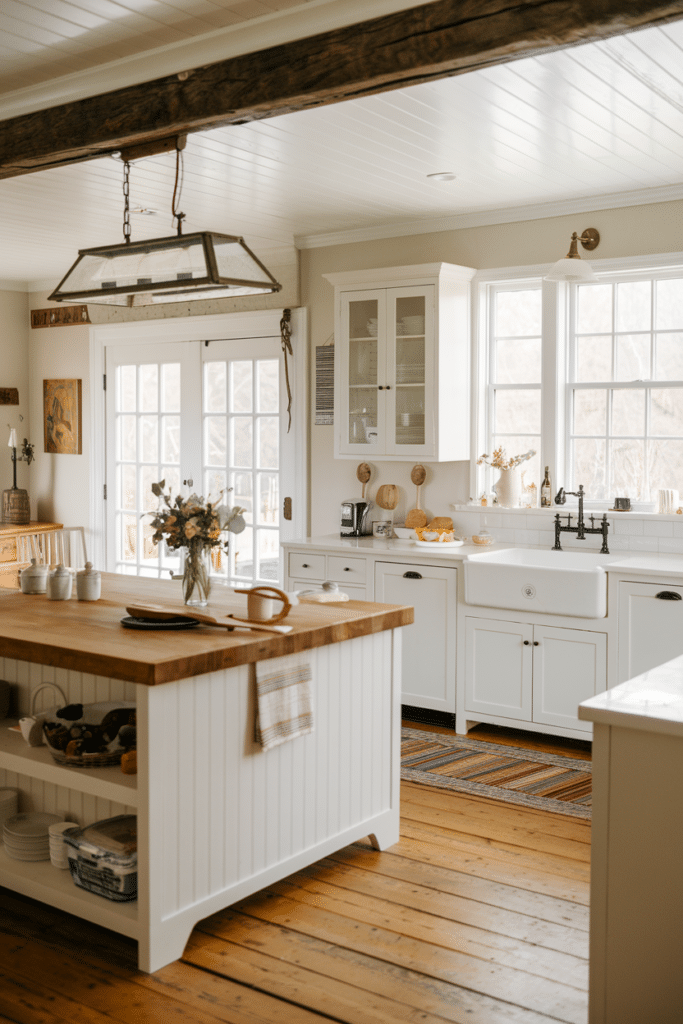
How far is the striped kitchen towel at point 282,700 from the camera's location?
3039 millimetres

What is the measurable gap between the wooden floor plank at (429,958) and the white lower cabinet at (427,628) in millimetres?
2039

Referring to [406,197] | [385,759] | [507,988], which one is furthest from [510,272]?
[507,988]

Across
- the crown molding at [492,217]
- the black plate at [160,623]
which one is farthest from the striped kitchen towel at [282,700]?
the crown molding at [492,217]

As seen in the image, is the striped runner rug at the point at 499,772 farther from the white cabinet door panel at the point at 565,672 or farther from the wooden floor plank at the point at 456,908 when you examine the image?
the wooden floor plank at the point at 456,908

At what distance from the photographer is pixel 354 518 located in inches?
228

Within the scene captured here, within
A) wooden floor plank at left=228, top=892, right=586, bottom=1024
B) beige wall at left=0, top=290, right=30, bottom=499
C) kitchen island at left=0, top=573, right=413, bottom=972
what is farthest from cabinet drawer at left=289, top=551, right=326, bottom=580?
beige wall at left=0, top=290, right=30, bottom=499

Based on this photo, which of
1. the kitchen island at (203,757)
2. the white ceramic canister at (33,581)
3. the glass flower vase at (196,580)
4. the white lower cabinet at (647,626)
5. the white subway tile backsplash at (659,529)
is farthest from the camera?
the white subway tile backsplash at (659,529)

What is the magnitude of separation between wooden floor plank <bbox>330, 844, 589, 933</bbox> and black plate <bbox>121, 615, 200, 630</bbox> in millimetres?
1047

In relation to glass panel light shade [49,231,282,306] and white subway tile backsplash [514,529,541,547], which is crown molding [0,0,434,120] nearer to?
glass panel light shade [49,231,282,306]

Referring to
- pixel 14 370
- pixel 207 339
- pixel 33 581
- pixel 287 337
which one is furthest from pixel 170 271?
pixel 14 370

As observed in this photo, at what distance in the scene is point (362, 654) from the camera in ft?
11.4

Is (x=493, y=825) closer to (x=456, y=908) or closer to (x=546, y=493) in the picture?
(x=456, y=908)

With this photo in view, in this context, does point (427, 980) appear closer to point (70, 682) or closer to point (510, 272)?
point (70, 682)

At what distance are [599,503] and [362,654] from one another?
2.30 metres
